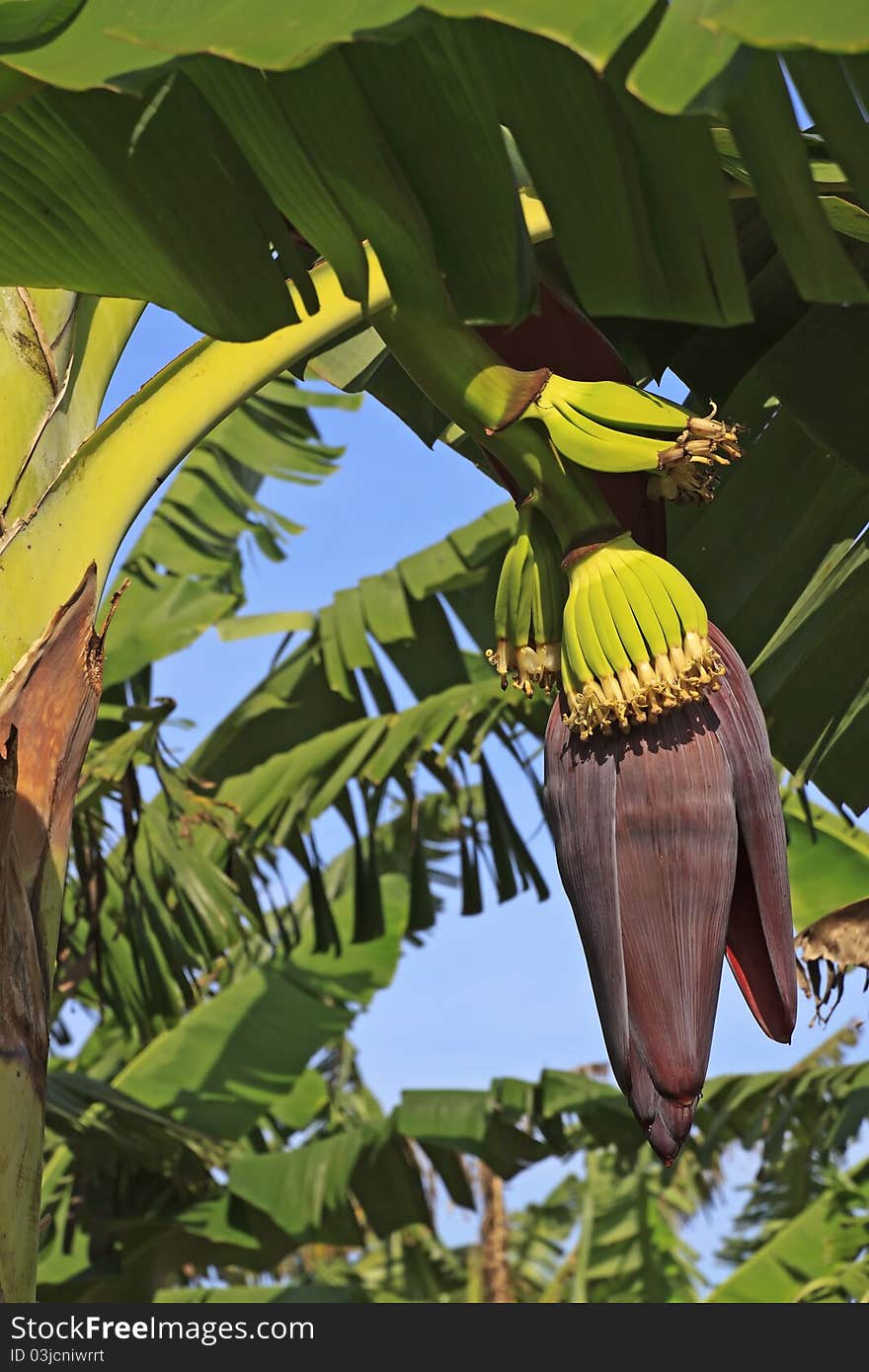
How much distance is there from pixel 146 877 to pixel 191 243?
2621 millimetres

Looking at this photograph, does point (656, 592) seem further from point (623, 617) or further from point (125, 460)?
point (125, 460)

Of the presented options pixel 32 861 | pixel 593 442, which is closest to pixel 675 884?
pixel 593 442

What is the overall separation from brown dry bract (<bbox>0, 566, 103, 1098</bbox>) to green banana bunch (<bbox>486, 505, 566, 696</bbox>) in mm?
256

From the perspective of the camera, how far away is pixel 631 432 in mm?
706

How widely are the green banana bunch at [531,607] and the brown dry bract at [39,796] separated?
0.84ft

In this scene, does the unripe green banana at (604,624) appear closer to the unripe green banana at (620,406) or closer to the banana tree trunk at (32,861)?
the unripe green banana at (620,406)

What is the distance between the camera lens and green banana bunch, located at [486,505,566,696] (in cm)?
73

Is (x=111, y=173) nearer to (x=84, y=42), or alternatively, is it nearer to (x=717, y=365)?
(x=84, y=42)

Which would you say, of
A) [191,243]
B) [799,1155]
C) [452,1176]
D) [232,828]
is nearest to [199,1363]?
[191,243]

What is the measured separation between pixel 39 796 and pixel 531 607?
11.8 inches

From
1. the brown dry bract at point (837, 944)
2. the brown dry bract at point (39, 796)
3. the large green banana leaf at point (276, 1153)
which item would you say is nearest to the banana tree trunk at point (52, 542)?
the brown dry bract at point (39, 796)

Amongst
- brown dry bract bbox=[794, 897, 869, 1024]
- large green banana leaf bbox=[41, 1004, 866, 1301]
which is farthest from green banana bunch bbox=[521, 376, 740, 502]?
large green banana leaf bbox=[41, 1004, 866, 1301]

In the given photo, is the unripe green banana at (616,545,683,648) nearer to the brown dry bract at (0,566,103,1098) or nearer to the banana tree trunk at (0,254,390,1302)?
the banana tree trunk at (0,254,390,1302)

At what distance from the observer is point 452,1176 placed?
143 inches
